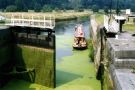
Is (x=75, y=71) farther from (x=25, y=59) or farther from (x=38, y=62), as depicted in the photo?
(x=25, y=59)

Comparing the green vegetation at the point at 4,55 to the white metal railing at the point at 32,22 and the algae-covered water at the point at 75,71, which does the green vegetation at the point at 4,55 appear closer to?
the white metal railing at the point at 32,22

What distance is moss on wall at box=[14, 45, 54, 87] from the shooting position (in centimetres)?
2254

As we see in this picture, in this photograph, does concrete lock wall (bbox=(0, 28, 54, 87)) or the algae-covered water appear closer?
the algae-covered water

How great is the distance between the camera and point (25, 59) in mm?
24109

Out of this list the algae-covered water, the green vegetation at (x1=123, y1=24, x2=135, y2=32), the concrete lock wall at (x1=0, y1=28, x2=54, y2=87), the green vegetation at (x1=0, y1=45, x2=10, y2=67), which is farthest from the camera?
the green vegetation at (x1=123, y1=24, x2=135, y2=32)

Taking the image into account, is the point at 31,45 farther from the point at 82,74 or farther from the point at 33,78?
the point at 82,74

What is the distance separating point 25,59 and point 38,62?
153 centimetres

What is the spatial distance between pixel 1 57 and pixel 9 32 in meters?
2.70

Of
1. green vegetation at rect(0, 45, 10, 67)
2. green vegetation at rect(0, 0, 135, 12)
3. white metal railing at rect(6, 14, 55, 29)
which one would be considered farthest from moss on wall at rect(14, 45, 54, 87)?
green vegetation at rect(0, 0, 135, 12)

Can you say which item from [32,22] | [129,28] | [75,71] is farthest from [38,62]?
[129,28]

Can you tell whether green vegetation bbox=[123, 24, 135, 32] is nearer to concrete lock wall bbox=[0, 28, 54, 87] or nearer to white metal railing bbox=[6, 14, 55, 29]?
white metal railing bbox=[6, 14, 55, 29]

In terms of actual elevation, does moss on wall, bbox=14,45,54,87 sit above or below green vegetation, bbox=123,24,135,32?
below

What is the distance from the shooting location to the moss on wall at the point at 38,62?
22.5 metres

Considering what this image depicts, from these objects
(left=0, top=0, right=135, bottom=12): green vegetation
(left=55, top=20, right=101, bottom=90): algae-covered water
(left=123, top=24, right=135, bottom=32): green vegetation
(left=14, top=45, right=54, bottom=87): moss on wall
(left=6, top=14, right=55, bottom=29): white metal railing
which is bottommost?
(left=55, top=20, right=101, bottom=90): algae-covered water
